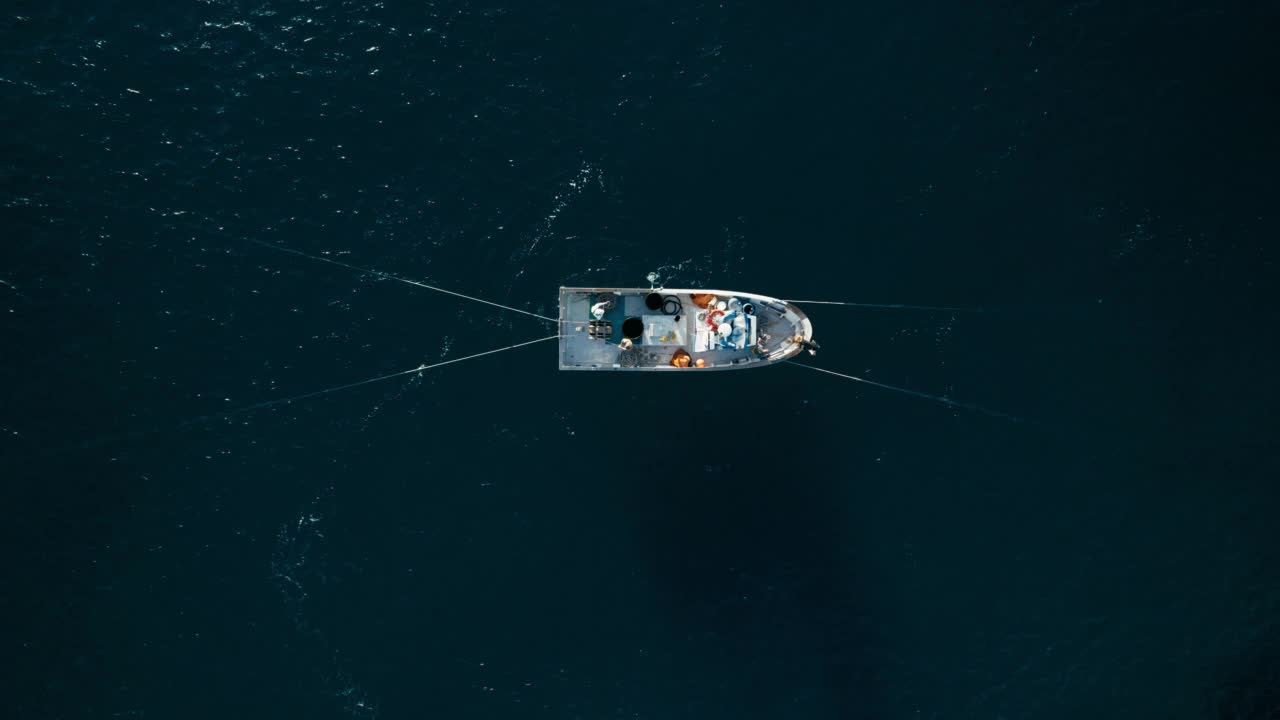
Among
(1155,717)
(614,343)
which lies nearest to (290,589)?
(614,343)

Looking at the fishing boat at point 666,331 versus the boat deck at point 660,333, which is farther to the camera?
the boat deck at point 660,333

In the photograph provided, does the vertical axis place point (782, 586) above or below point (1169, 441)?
below

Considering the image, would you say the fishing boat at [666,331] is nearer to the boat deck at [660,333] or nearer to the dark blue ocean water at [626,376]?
the boat deck at [660,333]

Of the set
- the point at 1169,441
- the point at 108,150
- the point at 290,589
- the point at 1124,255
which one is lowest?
the point at 290,589

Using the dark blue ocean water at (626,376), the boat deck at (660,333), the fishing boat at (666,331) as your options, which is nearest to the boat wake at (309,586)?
the dark blue ocean water at (626,376)

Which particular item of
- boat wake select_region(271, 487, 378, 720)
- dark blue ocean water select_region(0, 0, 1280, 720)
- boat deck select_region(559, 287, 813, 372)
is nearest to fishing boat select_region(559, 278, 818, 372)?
boat deck select_region(559, 287, 813, 372)

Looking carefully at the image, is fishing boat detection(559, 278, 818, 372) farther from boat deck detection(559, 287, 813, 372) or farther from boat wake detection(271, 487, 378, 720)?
boat wake detection(271, 487, 378, 720)

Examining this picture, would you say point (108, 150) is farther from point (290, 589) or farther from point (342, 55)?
point (290, 589)

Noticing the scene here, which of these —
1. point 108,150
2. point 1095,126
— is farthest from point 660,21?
point 108,150
